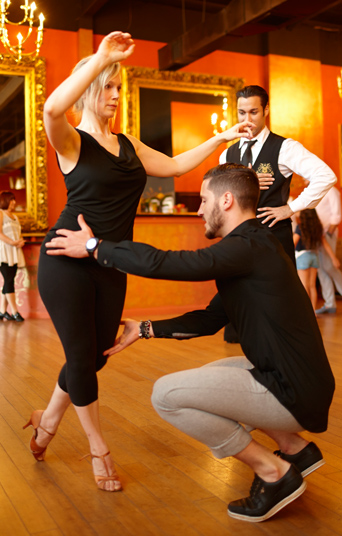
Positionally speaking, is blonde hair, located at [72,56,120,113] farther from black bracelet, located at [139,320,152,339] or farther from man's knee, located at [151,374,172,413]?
man's knee, located at [151,374,172,413]

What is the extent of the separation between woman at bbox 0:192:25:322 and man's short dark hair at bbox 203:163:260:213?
511cm

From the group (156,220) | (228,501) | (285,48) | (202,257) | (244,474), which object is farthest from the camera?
(285,48)

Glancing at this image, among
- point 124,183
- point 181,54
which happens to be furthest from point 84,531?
point 181,54

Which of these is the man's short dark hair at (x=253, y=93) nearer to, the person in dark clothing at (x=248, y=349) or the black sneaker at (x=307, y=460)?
the person in dark clothing at (x=248, y=349)

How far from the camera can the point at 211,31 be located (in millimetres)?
6625

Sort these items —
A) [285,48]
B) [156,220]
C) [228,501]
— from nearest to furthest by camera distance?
[228,501] < [156,220] < [285,48]

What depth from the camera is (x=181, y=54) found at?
23.7 feet

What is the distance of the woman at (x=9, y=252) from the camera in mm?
6570

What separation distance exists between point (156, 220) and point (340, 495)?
545 cm

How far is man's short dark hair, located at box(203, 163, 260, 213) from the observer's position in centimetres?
A: 174

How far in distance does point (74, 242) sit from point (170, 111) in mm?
6755

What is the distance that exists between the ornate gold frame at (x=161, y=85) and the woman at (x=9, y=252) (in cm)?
190

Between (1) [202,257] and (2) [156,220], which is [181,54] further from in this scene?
(1) [202,257]

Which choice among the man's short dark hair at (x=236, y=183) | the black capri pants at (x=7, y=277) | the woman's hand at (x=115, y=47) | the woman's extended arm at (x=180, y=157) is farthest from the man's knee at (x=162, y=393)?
the black capri pants at (x=7, y=277)
